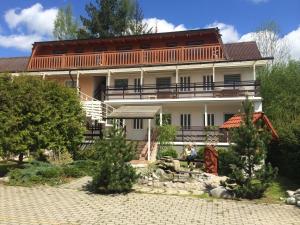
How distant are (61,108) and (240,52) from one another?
55.8 ft

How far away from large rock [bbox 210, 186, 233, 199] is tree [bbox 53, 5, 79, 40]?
36.8 meters

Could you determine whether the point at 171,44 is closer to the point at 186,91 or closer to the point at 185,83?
the point at 185,83

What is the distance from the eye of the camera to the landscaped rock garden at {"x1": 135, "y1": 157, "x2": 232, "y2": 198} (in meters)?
14.4

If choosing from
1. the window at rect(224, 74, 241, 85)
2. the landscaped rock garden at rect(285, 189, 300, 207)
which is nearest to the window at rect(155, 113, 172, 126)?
the window at rect(224, 74, 241, 85)

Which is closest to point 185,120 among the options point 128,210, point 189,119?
point 189,119

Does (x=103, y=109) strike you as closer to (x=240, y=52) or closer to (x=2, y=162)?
(x=2, y=162)

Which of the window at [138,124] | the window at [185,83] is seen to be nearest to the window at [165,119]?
the window at [138,124]

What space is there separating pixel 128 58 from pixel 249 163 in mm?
17898

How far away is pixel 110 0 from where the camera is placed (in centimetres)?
4578

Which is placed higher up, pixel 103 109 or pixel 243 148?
pixel 103 109

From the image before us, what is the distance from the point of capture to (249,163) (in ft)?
44.7

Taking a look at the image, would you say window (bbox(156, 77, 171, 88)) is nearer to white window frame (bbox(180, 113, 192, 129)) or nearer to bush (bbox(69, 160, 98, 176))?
white window frame (bbox(180, 113, 192, 129))

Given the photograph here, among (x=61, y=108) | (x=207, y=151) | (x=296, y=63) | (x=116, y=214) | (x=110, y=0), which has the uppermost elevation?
(x=110, y=0)

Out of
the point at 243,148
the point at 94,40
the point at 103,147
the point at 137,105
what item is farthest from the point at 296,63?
the point at 103,147
